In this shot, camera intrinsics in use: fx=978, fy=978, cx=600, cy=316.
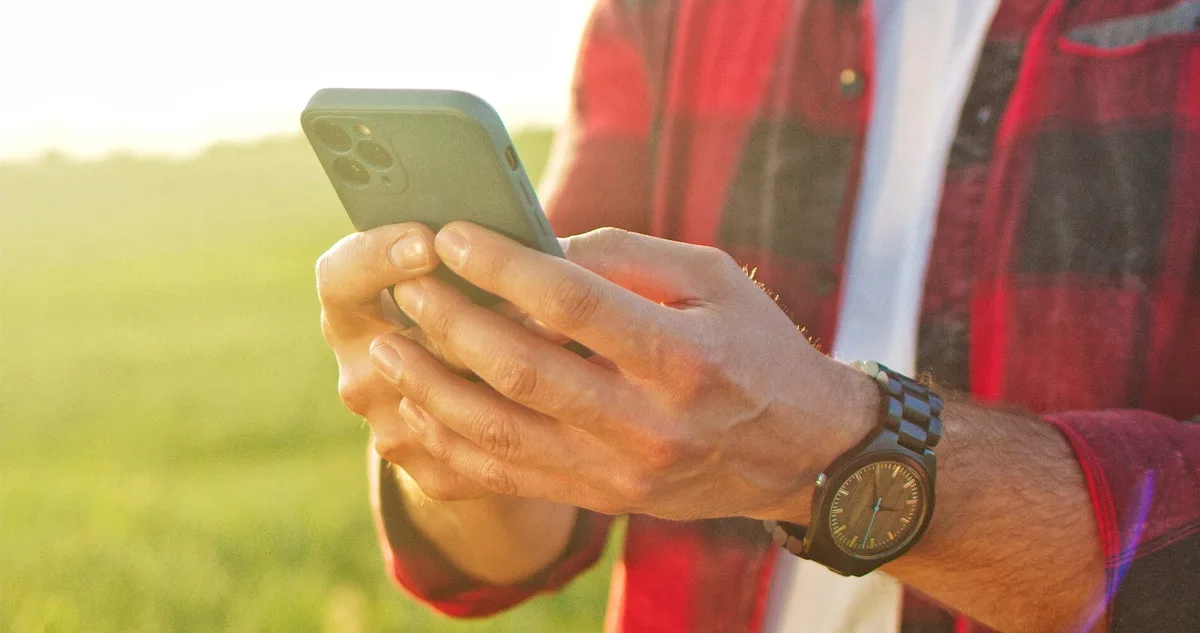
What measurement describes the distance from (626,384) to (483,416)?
0.82 ft

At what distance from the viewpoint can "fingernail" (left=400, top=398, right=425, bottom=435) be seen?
1.74 metres

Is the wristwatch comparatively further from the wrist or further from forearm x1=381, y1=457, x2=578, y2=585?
forearm x1=381, y1=457, x2=578, y2=585

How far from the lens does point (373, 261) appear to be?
1579mm

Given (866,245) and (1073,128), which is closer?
(1073,128)

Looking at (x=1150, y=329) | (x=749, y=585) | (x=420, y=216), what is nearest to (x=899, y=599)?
(x=749, y=585)

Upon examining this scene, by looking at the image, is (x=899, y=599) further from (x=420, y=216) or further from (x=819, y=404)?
(x=420, y=216)

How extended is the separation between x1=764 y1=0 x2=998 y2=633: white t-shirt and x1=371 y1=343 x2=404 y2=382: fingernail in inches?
46.2

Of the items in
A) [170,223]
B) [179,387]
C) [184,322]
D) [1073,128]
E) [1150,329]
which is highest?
[1073,128]

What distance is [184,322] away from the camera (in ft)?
37.6

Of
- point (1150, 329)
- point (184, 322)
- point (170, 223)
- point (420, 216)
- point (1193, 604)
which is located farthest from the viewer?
point (170, 223)

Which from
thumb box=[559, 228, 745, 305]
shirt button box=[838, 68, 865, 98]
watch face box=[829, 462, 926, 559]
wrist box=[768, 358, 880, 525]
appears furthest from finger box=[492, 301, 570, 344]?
shirt button box=[838, 68, 865, 98]

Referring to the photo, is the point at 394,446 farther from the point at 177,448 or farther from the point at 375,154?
the point at 177,448

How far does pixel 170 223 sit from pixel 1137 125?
1716 centimetres

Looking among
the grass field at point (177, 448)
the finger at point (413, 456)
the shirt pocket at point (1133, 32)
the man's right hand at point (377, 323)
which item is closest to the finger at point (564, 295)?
the man's right hand at point (377, 323)
